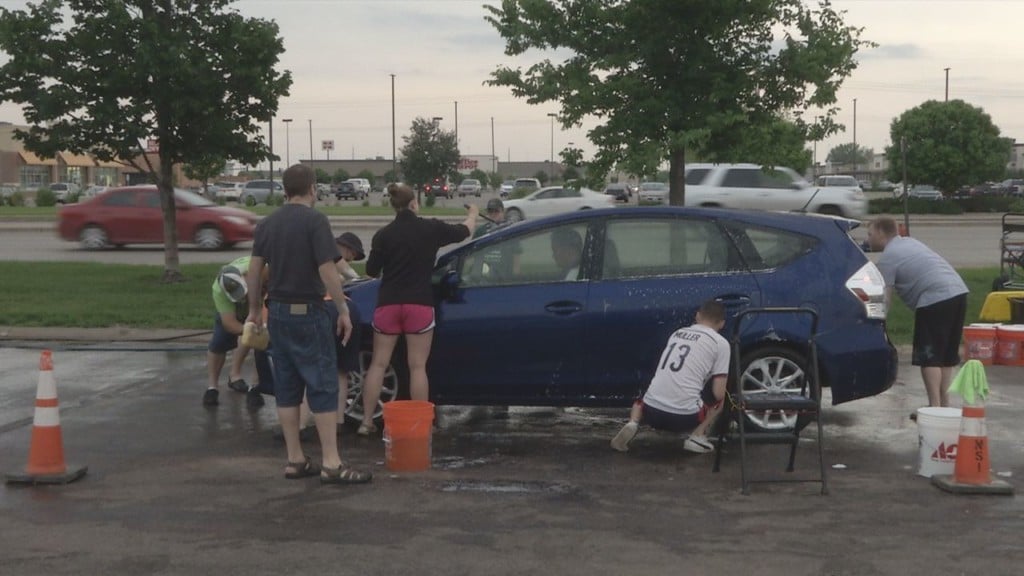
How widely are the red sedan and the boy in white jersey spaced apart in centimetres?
2029

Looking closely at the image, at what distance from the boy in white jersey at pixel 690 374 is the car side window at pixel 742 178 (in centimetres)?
2372

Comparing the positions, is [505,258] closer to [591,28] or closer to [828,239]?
[828,239]

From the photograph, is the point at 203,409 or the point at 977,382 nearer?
the point at 977,382

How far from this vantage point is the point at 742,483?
6766 millimetres

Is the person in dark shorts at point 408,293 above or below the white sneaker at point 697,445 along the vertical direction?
above

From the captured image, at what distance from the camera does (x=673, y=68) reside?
50.8 feet

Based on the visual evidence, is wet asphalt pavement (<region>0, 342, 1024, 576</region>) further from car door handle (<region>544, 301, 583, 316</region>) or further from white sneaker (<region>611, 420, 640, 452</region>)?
car door handle (<region>544, 301, 583, 316</region>)

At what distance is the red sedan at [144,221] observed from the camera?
86.7ft

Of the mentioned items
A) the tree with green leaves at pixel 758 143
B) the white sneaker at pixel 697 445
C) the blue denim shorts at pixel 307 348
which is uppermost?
the tree with green leaves at pixel 758 143

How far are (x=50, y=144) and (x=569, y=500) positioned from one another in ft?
42.1

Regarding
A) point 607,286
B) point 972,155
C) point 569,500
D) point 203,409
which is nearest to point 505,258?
point 607,286

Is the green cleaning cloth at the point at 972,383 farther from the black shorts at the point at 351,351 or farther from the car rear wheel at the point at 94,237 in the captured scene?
the car rear wheel at the point at 94,237

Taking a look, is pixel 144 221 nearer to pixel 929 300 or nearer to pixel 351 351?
pixel 351 351

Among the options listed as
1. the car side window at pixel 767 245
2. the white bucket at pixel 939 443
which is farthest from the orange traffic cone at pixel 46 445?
the white bucket at pixel 939 443
